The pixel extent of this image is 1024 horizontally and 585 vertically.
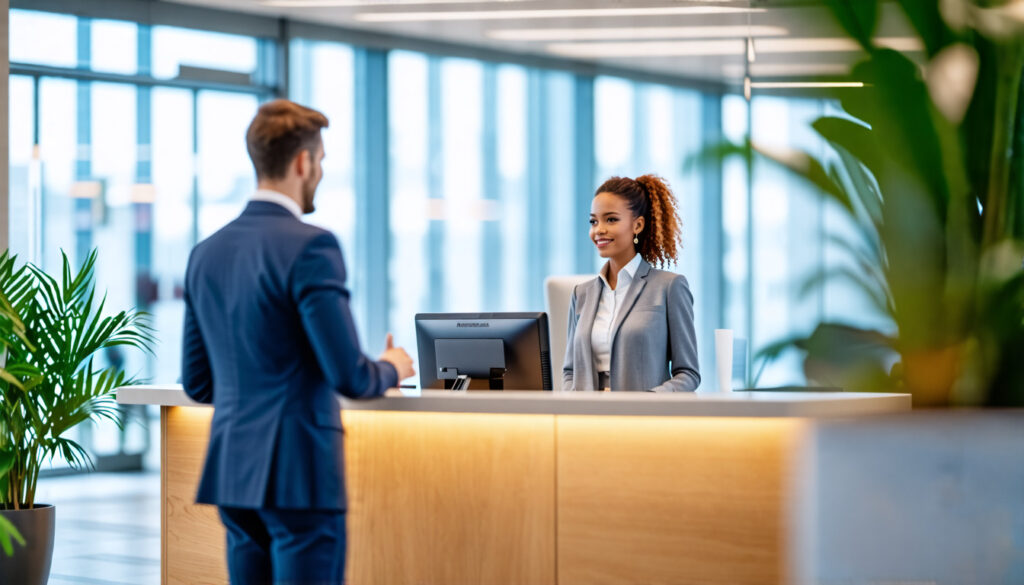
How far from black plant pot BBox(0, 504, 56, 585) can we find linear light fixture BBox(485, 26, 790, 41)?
19.8 ft

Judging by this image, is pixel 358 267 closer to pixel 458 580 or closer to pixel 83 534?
pixel 83 534

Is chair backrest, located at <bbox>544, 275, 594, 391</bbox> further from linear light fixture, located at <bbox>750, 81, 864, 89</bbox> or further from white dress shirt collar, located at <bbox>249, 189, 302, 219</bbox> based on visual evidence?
white dress shirt collar, located at <bbox>249, 189, 302, 219</bbox>

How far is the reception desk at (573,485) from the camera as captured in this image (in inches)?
112

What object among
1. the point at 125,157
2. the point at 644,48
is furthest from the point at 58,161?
the point at 644,48

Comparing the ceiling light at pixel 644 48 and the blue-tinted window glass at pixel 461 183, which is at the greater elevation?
the ceiling light at pixel 644 48

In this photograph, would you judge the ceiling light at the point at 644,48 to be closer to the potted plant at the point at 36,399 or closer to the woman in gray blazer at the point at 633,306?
the potted plant at the point at 36,399

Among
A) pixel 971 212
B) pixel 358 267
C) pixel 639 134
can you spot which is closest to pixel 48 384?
pixel 971 212

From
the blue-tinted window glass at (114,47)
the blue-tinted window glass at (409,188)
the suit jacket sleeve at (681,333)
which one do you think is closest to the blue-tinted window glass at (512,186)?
the blue-tinted window glass at (409,188)

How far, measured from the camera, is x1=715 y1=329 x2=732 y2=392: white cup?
332 centimetres

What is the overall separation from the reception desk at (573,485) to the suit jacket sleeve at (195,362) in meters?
0.51

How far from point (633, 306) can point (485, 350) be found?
61 cm

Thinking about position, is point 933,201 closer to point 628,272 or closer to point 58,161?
point 628,272

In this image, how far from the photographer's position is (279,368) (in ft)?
7.79

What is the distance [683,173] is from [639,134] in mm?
561
